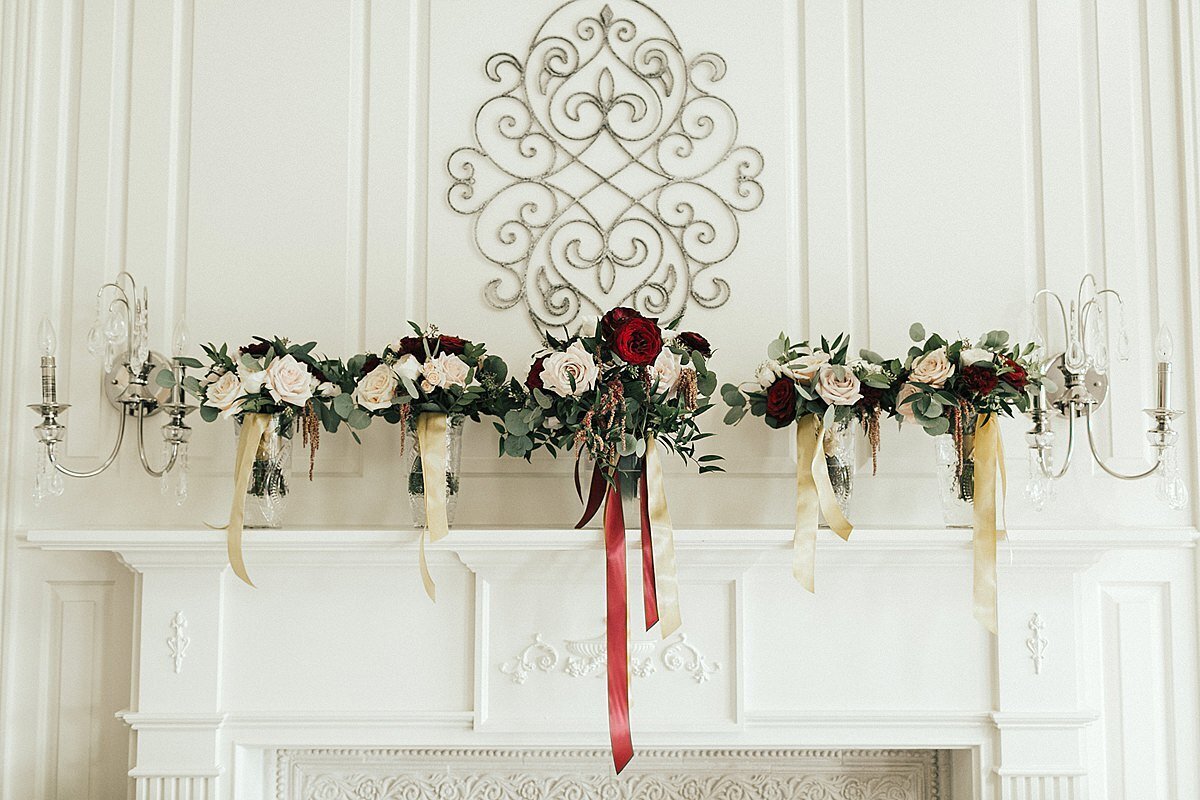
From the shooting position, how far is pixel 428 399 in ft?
6.07

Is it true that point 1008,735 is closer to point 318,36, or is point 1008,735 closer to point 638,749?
point 638,749

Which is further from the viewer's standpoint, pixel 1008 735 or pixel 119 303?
pixel 119 303

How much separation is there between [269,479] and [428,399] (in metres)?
0.38

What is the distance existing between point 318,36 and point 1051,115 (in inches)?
67.4

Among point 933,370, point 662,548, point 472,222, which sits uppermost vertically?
point 472,222

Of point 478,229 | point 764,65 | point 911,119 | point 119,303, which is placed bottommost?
point 119,303

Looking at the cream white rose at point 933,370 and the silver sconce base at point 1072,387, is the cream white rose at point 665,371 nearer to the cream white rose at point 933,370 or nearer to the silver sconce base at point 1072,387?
the cream white rose at point 933,370

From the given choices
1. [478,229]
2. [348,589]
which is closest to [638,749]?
[348,589]

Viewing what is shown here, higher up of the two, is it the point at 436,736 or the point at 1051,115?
the point at 1051,115

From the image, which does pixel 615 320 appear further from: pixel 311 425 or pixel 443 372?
pixel 311 425

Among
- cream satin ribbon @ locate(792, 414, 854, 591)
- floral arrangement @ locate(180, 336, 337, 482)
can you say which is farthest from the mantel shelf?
floral arrangement @ locate(180, 336, 337, 482)

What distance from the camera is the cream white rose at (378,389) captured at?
181cm

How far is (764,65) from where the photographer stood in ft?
7.11

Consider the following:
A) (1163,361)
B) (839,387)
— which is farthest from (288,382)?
(1163,361)
